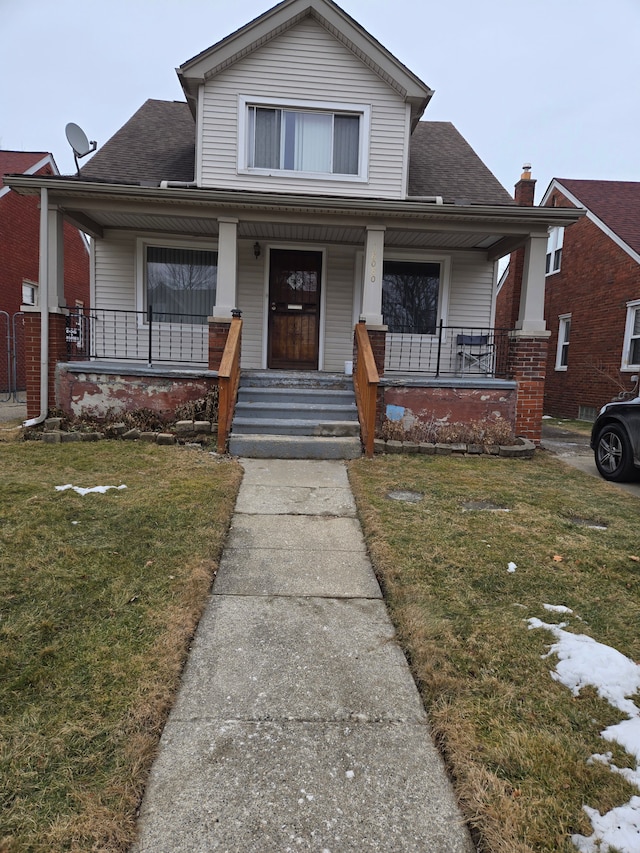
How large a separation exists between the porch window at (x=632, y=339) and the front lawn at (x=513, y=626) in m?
8.52

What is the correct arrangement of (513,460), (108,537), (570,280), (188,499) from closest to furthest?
(108,537) < (188,499) < (513,460) < (570,280)

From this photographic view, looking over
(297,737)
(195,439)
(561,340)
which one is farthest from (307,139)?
(561,340)

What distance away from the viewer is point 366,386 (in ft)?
22.4

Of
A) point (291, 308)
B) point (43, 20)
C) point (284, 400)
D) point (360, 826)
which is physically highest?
point (43, 20)

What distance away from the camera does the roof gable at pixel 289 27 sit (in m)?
8.52

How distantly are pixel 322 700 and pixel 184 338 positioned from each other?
872 centimetres

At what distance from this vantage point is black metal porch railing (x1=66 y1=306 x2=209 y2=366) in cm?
966

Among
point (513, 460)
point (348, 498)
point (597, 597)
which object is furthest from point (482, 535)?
point (513, 460)

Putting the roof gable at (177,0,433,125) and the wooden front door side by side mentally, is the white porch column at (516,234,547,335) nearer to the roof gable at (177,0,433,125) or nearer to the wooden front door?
the roof gable at (177,0,433,125)

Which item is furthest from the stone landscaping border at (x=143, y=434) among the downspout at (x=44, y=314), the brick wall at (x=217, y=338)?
the brick wall at (x=217, y=338)

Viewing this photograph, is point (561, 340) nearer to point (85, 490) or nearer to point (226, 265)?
point (226, 265)

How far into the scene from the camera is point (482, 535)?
3.99 meters

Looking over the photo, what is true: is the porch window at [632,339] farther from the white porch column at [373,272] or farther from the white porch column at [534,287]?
the white porch column at [373,272]

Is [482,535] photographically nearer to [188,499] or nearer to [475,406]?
[188,499]
